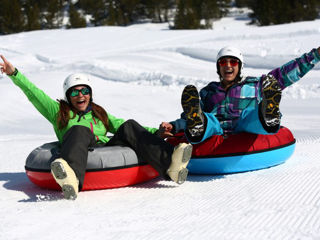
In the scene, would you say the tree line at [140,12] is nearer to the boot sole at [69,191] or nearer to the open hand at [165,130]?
the open hand at [165,130]

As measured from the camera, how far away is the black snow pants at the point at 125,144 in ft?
11.5

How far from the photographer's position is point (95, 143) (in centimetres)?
406

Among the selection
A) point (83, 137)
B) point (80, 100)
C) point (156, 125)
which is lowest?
point (156, 125)

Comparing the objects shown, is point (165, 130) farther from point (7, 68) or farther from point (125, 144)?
point (7, 68)

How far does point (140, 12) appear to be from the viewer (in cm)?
3566

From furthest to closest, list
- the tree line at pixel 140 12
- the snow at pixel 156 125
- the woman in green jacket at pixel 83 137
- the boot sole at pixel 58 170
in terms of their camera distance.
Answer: the tree line at pixel 140 12 < the woman in green jacket at pixel 83 137 < the boot sole at pixel 58 170 < the snow at pixel 156 125

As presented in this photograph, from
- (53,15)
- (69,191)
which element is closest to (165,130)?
(69,191)

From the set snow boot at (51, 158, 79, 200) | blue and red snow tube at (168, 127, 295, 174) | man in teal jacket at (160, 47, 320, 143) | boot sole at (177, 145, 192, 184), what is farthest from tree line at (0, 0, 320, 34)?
snow boot at (51, 158, 79, 200)

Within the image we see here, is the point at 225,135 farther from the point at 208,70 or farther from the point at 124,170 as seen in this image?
the point at 208,70

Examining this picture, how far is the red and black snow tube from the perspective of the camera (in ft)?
12.3

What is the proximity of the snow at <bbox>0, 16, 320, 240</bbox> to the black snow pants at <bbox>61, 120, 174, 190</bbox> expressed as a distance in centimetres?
23

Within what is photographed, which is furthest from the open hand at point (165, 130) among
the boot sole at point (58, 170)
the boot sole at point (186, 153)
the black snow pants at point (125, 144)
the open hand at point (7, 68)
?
the open hand at point (7, 68)

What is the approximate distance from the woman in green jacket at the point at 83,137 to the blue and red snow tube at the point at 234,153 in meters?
0.48

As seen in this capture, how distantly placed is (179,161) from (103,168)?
60 cm
